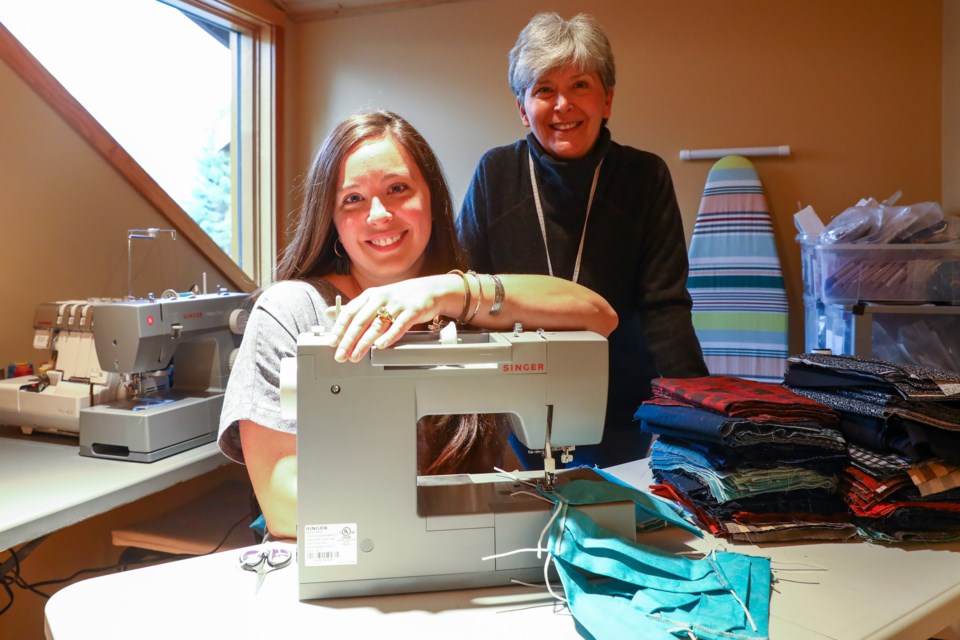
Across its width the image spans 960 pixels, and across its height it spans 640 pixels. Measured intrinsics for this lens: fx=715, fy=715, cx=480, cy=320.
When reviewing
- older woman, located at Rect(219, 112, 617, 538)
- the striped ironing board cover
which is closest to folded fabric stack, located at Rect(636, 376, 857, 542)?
older woman, located at Rect(219, 112, 617, 538)

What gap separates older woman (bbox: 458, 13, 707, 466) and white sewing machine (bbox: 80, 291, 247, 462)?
0.86 m

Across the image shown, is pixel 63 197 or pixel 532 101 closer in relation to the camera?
pixel 532 101

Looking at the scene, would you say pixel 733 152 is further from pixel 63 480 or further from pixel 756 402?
pixel 63 480

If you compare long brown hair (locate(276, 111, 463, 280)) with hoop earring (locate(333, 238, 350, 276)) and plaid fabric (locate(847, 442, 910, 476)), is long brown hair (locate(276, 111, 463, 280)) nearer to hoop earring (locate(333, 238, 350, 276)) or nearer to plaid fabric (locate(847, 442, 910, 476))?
hoop earring (locate(333, 238, 350, 276))

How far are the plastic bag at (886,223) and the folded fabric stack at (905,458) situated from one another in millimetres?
1216

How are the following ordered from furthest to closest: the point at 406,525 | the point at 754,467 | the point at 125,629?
the point at 754,467 → the point at 406,525 → the point at 125,629

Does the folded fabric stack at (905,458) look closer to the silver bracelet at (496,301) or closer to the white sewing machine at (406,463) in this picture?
the white sewing machine at (406,463)

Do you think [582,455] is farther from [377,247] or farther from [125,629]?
[125,629]

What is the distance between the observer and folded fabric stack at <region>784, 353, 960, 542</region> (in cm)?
112

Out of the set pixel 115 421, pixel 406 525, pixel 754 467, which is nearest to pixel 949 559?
pixel 754 467

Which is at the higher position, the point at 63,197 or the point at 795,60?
the point at 795,60

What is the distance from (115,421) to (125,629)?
1128mm

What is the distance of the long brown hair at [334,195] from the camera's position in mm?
1355

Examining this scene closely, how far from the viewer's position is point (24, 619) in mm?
2223
